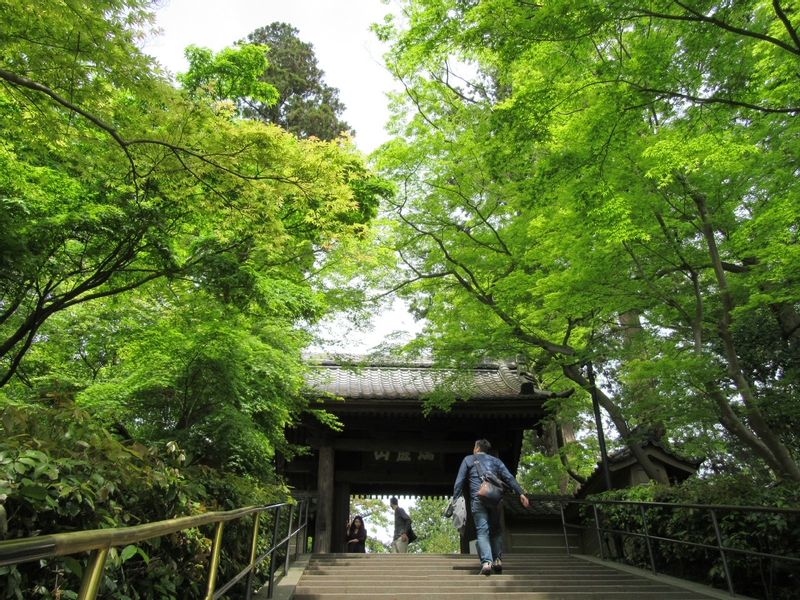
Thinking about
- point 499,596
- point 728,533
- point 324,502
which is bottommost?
point 499,596

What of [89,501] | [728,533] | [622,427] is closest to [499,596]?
[728,533]

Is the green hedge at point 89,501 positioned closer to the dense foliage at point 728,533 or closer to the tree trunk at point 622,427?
the dense foliage at point 728,533

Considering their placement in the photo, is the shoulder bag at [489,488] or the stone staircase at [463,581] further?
the shoulder bag at [489,488]

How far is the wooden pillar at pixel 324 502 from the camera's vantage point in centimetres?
905

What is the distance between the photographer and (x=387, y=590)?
5.40 m

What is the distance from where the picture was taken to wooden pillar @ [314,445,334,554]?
905 centimetres

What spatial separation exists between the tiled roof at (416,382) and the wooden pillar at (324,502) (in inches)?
52.4

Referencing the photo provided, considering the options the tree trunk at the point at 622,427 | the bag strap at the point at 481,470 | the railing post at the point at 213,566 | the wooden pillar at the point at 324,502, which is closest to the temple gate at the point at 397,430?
the wooden pillar at the point at 324,502

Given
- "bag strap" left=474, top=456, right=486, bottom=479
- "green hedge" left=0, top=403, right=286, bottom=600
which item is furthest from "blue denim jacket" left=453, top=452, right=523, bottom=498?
"green hedge" left=0, top=403, right=286, bottom=600

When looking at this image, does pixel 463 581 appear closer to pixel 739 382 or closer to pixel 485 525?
pixel 485 525

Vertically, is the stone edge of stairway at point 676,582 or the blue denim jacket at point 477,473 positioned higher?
the blue denim jacket at point 477,473

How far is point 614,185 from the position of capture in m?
6.00

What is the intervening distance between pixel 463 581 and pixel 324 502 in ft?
14.7

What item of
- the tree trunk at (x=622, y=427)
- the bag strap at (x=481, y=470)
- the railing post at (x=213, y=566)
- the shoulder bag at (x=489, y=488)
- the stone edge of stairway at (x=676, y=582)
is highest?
the tree trunk at (x=622, y=427)
